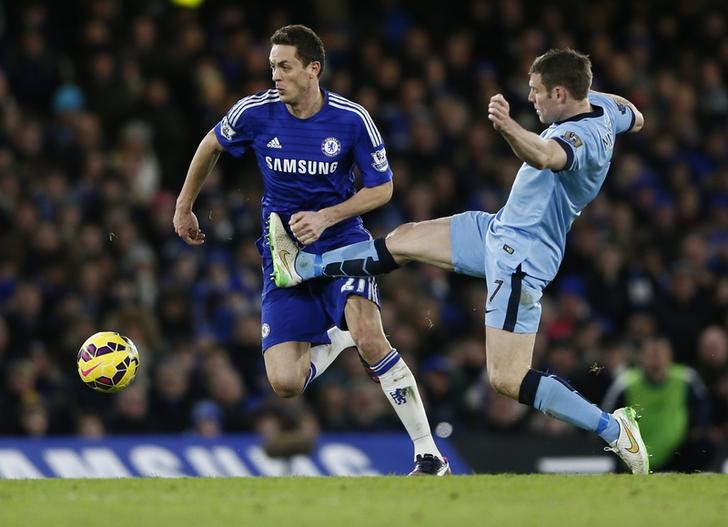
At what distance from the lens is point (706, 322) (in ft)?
46.2

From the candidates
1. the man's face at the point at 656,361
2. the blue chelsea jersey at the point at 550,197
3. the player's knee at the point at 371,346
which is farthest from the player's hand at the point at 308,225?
the man's face at the point at 656,361

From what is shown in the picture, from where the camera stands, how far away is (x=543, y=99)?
7844 millimetres

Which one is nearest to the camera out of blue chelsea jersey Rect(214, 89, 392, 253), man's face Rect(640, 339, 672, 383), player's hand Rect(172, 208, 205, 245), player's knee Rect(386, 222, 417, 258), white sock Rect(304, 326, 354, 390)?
player's knee Rect(386, 222, 417, 258)

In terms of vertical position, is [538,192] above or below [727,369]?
above

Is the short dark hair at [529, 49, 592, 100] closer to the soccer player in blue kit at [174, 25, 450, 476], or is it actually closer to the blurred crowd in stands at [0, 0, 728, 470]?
the soccer player in blue kit at [174, 25, 450, 476]

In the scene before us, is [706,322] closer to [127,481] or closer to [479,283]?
[479,283]

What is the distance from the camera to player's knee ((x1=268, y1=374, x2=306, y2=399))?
8391 mm

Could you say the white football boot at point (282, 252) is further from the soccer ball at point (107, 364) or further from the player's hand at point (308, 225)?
the soccer ball at point (107, 364)

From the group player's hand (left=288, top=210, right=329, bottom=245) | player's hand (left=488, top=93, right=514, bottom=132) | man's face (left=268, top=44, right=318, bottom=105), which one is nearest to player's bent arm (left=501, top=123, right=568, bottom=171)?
player's hand (left=488, top=93, right=514, bottom=132)

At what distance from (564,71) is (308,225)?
1563 mm

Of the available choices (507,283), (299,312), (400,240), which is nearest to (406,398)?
(299,312)

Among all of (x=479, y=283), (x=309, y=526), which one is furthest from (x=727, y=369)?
(x=309, y=526)

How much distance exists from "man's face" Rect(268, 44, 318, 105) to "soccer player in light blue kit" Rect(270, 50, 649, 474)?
3.19ft

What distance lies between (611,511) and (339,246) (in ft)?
8.56
